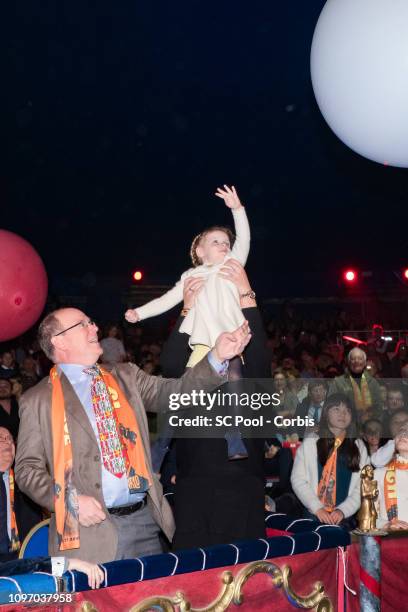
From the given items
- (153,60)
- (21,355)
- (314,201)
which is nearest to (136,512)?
(153,60)

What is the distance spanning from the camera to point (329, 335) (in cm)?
1257

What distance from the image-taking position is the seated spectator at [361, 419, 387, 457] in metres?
5.41

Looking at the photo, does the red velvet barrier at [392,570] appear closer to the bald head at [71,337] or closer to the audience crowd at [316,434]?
the audience crowd at [316,434]

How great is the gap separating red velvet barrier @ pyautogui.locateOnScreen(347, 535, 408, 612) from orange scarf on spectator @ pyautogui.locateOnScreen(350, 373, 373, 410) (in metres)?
3.35

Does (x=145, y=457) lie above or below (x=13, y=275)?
below

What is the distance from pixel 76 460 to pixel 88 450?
0.06 meters

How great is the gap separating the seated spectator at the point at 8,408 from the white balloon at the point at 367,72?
3.41 meters

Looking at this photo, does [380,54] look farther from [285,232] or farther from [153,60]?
[285,232]

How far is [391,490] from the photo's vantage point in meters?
4.34

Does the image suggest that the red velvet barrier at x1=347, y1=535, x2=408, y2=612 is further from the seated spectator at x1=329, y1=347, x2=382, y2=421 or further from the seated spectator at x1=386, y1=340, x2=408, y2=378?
the seated spectator at x1=386, y1=340, x2=408, y2=378

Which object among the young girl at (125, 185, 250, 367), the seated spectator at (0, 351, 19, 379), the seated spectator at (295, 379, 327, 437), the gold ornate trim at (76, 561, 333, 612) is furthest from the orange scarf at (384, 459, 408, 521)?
the seated spectator at (0, 351, 19, 379)

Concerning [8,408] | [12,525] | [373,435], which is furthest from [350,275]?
[12,525]

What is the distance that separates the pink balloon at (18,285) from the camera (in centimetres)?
580

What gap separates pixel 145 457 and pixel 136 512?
0.21m
